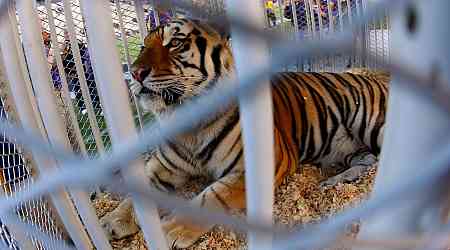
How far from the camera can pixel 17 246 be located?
64 centimetres

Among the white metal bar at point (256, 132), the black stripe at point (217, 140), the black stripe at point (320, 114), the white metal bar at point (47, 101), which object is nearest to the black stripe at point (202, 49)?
the black stripe at point (217, 140)

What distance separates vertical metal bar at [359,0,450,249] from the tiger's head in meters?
0.90

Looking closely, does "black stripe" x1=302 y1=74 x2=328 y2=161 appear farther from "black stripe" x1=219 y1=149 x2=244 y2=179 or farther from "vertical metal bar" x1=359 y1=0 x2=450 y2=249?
"vertical metal bar" x1=359 y1=0 x2=450 y2=249

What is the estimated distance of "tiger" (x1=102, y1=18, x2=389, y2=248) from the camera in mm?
1149

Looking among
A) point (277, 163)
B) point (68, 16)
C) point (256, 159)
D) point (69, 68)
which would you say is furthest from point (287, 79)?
point (256, 159)

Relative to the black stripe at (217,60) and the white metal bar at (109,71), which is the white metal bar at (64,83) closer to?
the black stripe at (217,60)

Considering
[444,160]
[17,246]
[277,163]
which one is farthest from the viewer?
[277,163]

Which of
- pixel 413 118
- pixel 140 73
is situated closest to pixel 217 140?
pixel 140 73

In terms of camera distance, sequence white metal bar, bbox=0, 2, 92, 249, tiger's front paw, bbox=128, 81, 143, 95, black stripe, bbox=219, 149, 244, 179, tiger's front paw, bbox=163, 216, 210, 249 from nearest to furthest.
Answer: white metal bar, bbox=0, 2, 92, 249, tiger's front paw, bbox=163, 216, 210, 249, tiger's front paw, bbox=128, 81, 143, 95, black stripe, bbox=219, 149, 244, 179

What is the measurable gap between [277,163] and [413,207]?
105 centimetres

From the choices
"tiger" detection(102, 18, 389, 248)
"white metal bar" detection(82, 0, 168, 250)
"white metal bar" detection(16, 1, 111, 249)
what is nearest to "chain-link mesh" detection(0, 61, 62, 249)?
"white metal bar" detection(16, 1, 111, 249)

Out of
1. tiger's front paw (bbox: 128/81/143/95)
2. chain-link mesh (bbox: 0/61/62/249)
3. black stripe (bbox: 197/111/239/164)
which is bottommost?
black stripe (bbox: 197/111/239/164)

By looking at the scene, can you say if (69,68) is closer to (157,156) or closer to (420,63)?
(157,156)

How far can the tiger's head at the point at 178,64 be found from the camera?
3.73 feet
